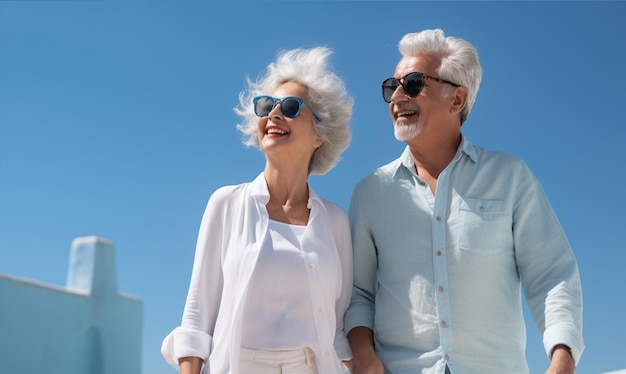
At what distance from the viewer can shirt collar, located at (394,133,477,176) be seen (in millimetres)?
3215

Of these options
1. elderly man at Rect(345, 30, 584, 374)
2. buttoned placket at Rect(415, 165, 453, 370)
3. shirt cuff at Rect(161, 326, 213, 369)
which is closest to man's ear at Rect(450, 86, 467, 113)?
elderly man at Rect(345, 30, 584, 374)

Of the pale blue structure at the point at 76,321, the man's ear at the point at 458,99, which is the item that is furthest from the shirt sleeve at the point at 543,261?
the pale blue structure at the point at 76,321

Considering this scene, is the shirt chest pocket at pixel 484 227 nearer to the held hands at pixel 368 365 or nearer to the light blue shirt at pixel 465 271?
the light blue shirt at pixel 465 271

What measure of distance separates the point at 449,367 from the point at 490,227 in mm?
630

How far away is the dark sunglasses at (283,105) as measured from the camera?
126 inches

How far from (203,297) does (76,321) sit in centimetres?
990

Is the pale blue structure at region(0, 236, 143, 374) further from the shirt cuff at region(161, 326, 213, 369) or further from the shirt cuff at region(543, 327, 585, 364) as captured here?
the shirt cuff at region(543, 327, 585, 364)

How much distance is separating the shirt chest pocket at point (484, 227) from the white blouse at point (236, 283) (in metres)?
0.57

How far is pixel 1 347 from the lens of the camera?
10.1 meters

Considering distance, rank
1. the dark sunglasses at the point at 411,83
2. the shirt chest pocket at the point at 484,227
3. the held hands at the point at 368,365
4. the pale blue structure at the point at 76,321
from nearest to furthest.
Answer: the held hands at the point at 368,365, the shirt chest pocket at the point at 484,227, the dark sunglasses at the point at 411,83, the pale blue structure at the point at 76,321

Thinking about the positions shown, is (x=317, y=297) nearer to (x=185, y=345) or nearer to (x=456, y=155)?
(x=185, y=345)

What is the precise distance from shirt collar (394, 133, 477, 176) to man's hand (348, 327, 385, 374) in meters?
0.78

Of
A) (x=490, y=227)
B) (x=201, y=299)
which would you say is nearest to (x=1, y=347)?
(x=201, y=299)

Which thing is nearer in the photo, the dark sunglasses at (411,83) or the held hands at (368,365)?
the held hands at (368,365)
